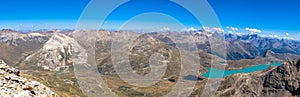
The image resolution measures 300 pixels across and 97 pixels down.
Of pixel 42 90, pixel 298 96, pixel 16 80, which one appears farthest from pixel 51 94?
pixel 298 96

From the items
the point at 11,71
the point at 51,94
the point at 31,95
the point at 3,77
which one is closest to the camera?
the point at 31,95

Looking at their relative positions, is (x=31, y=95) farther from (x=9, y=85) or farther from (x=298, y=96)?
(x=298, y=96)

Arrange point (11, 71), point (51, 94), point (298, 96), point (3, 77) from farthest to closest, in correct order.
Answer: point (298, 96) < point (11, 71) < point (51, 94) < point (3, 77)

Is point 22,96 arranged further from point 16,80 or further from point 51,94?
point 51,94

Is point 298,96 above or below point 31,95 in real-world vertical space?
below

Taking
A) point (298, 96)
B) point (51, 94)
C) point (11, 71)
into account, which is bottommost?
point (298, 96)

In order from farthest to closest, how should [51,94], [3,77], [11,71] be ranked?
1. [11,71]
2. [51,94]
3. [3,77]

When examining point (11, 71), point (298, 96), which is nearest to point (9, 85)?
point (11, 71)

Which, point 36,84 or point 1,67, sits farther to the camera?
point 1,67

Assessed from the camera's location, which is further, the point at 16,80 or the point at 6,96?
the point at 16,80
